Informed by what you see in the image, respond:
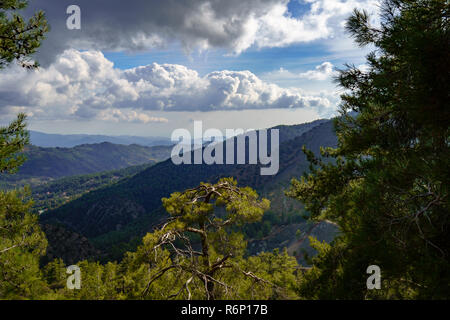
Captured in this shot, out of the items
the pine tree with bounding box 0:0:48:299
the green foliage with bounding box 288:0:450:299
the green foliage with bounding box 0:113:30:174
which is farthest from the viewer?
the green foliage with bounding box 0:113:30:174

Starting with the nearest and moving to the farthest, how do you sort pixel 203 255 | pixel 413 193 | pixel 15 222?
pixel 413 193, pixel 203 255, pixel 15 222

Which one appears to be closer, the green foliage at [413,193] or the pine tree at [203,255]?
the green foliage at [413,193]

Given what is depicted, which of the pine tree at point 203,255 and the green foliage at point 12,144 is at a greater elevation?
the green foliage at point 12,144

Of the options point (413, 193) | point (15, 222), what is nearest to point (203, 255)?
point (413, 193)

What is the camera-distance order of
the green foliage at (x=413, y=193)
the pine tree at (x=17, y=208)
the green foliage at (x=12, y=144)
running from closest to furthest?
1. the green foliage at (x=413, y=193)
2. the pine tree at (x=17, y=208)
3. the green foliage at (x=12, y=144)

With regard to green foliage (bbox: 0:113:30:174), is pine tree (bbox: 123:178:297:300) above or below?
below

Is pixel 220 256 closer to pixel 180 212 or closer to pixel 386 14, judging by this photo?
pixel 180 212

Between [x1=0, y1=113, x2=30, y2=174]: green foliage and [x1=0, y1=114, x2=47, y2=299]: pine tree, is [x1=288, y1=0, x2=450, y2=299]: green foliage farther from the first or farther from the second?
[x1=0, y1=113, x2=30, y2=174]: green foliage

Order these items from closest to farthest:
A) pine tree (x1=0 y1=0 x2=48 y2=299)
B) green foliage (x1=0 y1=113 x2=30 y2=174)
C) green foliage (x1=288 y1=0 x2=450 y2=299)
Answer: green foliage (x1=288 y1=0 x2=450 y2=299) → pine tree (x1=0 y1=0 x2=48 y2=299) → green foliage (x1=0 y1=113 x2=30 y2=174)

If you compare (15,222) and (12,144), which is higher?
(12,144)

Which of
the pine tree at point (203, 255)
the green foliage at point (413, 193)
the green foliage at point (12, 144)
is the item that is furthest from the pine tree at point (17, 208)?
the green foliage at point (413, 193)

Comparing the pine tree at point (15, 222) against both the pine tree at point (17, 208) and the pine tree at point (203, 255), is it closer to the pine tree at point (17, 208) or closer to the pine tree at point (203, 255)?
the pine tree at point (17, 208)

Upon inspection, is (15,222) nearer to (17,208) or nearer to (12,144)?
(17,208)

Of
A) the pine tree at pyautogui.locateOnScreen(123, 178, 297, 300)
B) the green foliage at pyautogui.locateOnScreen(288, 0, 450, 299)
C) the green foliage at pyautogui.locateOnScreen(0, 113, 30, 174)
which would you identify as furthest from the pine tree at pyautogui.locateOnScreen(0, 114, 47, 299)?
the green foliage at pyautogui.locateOnScreen(288, 0, 450, 299)
